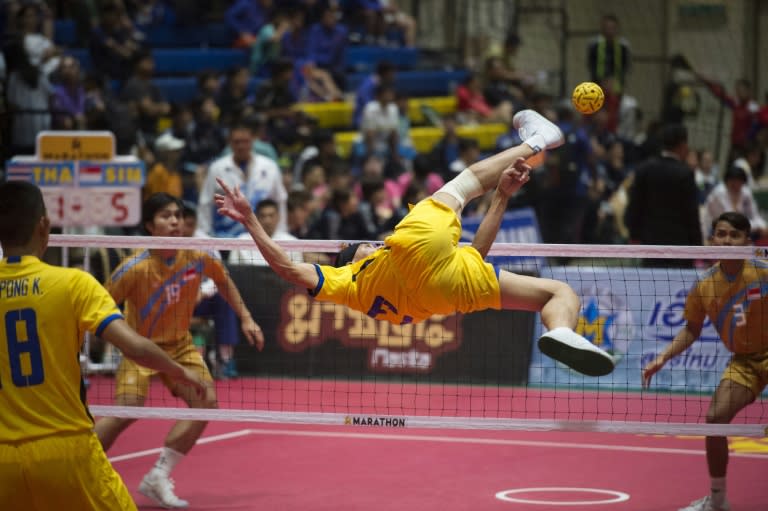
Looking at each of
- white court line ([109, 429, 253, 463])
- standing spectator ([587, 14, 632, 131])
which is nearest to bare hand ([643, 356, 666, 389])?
white court line ([109, 429, 253, 463])

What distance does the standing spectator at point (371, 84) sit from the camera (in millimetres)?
19656

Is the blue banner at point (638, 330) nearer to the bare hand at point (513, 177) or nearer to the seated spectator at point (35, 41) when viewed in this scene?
the bare hand at point (513, 177)

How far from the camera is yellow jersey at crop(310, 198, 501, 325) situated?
7184mm

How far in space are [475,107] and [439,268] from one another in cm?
1537

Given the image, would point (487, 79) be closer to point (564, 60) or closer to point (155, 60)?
point (564, 60)

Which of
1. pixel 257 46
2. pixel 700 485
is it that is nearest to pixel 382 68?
pixel 257 46

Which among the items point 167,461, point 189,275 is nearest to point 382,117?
point 189,275

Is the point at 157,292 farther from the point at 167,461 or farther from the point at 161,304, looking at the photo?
the point at 167,461

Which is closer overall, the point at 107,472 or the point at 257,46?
the point at 107,472

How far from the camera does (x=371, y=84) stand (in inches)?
794

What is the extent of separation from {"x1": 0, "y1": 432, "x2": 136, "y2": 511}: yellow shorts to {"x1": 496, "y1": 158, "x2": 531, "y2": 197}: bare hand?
3.13m

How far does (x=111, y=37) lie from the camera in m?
18.7

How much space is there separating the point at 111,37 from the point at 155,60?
6.83 ft

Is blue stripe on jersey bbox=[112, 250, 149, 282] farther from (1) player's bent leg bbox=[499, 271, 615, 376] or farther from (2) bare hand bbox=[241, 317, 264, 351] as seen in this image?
(1) player's bent leg bbox=[499, 271, 615, 376]
